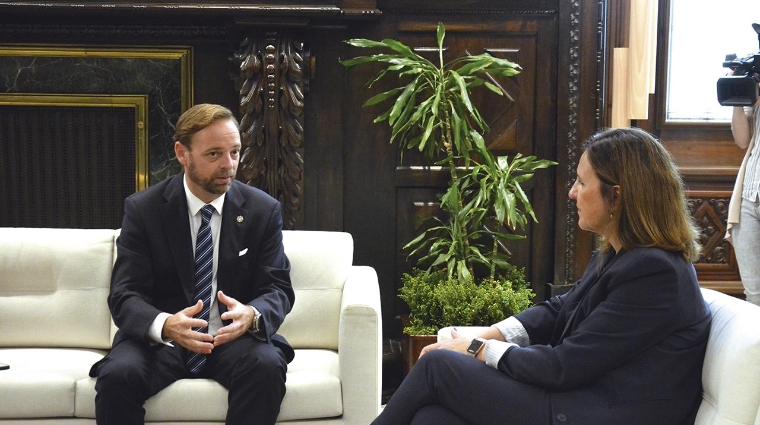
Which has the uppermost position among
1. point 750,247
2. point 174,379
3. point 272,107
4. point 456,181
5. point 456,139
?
point 272,107

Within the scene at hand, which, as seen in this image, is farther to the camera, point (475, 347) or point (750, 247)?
point (750, 247)

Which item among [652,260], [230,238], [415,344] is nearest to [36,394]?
[230,238]

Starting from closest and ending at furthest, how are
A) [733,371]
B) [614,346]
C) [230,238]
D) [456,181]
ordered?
[733,371]
[614,346]
[230,238]
[456,181]

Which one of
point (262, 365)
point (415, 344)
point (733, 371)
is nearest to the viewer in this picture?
point (733, 371)

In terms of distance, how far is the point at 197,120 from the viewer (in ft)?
9.40

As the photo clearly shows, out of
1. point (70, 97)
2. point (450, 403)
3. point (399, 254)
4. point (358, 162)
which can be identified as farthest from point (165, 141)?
point (450, 403)

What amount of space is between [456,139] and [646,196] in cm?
183

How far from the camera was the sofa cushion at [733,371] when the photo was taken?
6.32ft

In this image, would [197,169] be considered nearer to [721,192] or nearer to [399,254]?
[399,254]

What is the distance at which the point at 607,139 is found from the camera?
220 centimetres

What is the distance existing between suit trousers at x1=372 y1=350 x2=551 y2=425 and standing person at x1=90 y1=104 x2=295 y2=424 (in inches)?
22.7

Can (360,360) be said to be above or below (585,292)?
below

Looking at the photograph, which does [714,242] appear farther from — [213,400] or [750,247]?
[213,400]

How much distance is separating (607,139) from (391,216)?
228 centimetres
